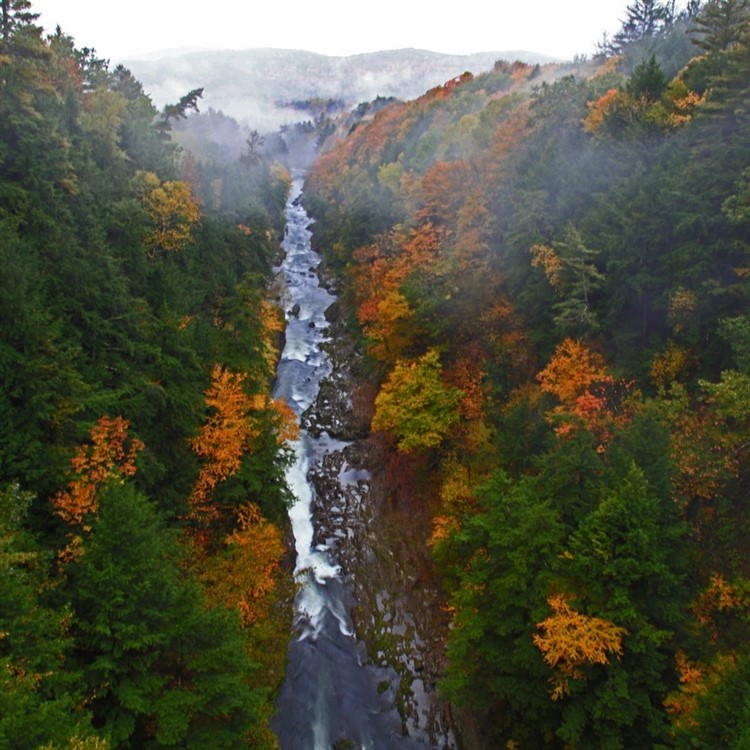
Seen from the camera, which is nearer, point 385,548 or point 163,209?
point 385,548

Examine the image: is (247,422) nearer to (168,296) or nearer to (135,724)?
(168,296)

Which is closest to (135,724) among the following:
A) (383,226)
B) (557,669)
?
(557,669)

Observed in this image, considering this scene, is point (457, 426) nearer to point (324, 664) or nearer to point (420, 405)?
point (420, 405)

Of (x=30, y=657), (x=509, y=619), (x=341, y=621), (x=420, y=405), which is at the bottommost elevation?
(x=341, y=621)

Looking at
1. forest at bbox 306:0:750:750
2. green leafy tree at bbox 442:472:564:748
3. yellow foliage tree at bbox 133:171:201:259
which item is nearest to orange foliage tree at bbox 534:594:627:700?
forest at bbox 306:0:750:750

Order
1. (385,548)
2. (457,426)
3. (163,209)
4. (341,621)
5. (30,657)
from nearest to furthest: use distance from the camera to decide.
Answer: (30,657) < (341,621) < (385,548) < (457,426) < (163,209)

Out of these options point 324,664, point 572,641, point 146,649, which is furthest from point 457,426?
point 146,649

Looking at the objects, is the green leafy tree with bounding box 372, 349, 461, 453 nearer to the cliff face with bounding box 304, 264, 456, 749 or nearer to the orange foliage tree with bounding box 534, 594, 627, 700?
the cliff face with bounding box 304, 264, 456, 749

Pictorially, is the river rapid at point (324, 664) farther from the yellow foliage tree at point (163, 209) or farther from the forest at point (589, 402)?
the yellow foliage tree at point (163, 209)
